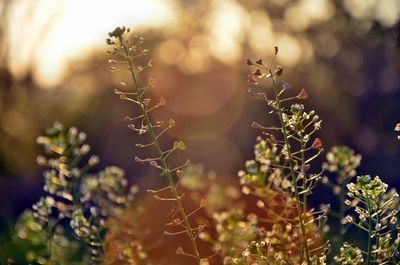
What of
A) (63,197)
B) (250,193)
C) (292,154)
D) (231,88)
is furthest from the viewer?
(231,88)

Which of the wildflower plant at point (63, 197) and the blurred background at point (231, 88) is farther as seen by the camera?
the blurred background at point (231, 88)

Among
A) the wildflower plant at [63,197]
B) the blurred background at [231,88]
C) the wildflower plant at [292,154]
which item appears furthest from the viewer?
the blurred background at [231,88]

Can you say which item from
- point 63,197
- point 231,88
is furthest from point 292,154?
point 231,88

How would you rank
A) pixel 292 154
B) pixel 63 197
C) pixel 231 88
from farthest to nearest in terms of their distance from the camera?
1. pixel 231 88
2. pixel 63 197
3. pixel 292 154

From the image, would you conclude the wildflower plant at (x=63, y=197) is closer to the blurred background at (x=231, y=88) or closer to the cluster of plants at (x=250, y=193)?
the cluster of plants at (x=250, y=193)

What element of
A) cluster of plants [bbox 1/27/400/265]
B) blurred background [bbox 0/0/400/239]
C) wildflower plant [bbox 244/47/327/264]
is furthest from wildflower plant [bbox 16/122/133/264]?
blurred background [bbox 0/0/400/239]

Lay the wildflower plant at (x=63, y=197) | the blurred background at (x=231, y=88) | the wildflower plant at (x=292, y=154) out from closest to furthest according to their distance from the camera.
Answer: the wildflower plant at (x=292, y=154) < the wildflower plant at (x=63, y=197) < the blurred background at (x=231, y=88)

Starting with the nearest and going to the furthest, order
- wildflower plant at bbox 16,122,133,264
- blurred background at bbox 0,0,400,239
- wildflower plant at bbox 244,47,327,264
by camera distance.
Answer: wildflower plant at bbox 244,47,327,264
wildflower plant at bbox 16,122,133,264
blurred background at bbox 0,0,400,239

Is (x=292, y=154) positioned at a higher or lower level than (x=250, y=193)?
higher

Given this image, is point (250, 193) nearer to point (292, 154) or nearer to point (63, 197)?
point (292, 154)

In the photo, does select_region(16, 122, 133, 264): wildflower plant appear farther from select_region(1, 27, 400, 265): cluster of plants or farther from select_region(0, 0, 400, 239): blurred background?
select_region(0, 0, 400, 239): blurred background

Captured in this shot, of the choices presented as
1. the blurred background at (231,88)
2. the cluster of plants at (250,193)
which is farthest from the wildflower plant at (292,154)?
the blurred background at (231,88)
